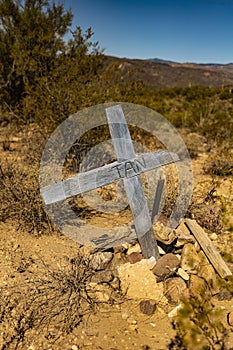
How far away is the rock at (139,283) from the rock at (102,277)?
3.7 inches

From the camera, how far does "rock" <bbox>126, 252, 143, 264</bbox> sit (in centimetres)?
329

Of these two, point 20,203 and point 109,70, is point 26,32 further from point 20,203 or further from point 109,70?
point 20,203

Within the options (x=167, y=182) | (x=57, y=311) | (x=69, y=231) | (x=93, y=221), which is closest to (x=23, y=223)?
(x=69, y=231)

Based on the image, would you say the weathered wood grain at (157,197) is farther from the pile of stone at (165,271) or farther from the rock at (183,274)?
the rock at (183,274)

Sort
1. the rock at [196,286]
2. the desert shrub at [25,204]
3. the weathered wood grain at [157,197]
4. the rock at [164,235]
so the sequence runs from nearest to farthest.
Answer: the rock at [196,286], the rock at [164,235], the desert shrub at [25,204], the weathered wood grain at [157,197]

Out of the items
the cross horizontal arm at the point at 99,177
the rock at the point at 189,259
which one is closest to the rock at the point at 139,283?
the rock at the point at 189,259

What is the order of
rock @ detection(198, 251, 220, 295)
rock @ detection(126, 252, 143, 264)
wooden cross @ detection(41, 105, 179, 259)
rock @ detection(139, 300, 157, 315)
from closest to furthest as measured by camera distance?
rock @ detection(139, 300, 157, 315), rock @ detection(198, 251, 220, 295), wooden cross @ detection(41, 105, 179, 259), rock @ detection(126, 252, 143, 264)

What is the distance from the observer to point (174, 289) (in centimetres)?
293

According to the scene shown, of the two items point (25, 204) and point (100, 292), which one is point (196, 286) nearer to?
point (100, 292)

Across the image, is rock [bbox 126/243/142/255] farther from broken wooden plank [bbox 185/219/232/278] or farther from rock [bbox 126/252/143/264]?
broken wooden plank [bbox 185/219/232/278]

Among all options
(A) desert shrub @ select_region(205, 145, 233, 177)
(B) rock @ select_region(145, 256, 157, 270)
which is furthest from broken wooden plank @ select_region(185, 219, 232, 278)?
(A) desert shrub @ select_region(205, 145, 233, 177)

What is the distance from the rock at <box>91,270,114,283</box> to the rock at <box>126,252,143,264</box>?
28cm

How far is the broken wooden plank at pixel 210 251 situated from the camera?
3.10m

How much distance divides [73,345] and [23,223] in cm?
174
